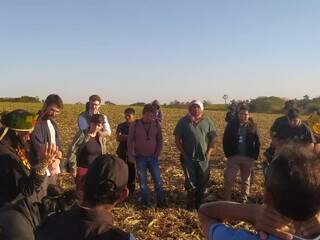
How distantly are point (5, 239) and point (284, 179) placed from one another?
2614mm

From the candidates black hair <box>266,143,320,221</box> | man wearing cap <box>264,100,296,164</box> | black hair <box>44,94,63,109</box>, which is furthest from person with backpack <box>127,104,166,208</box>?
black hair <box>266,143,320,221</box>

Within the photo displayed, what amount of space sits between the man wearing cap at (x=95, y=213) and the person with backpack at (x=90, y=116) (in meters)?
5.73

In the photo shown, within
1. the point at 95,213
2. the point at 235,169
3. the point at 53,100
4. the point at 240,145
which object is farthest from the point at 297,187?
the point at 235,169

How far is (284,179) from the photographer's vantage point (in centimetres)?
198

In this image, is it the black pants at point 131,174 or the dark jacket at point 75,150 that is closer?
the dark jacket at point 75,150

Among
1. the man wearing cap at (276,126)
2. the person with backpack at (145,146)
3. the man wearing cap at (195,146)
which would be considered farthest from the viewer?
the person with backpack at (145,146)

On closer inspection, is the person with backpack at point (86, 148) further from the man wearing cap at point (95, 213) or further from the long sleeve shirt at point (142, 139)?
the man wearing cap at point (95, 213)

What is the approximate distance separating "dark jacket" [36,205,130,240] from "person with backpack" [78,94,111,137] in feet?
18.9

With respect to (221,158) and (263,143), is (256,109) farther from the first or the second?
(221,158)

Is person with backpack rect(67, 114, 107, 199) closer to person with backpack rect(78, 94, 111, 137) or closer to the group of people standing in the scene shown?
the group of people standing

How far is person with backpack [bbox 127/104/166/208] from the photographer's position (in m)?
9.27

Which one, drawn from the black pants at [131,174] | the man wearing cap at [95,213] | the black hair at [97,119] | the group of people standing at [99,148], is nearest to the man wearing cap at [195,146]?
the group of people standing at [99,148]

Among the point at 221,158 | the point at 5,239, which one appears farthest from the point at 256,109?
the point at 5,239

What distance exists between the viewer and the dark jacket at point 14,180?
4047 millimetres
